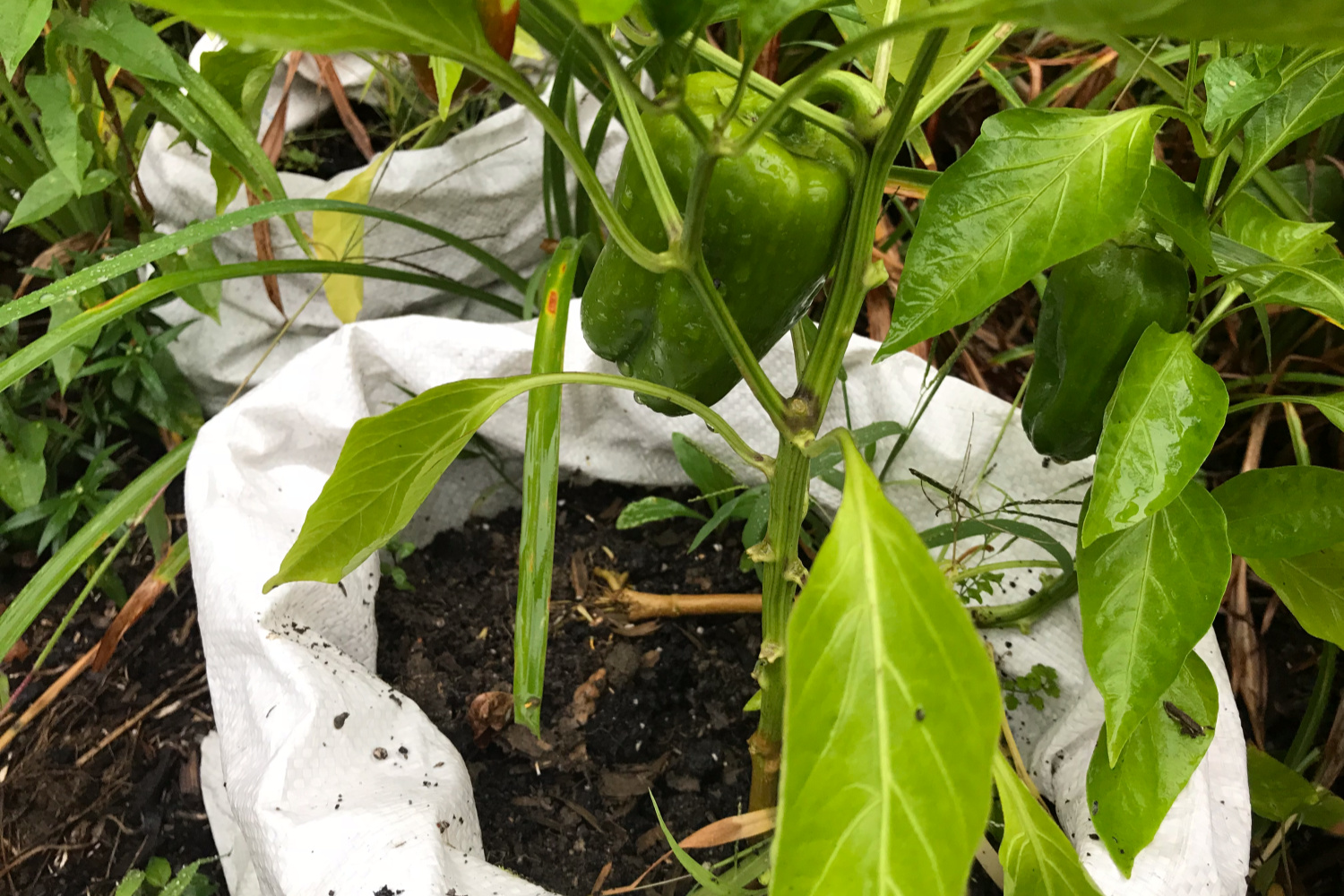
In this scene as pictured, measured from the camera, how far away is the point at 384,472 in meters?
0.41

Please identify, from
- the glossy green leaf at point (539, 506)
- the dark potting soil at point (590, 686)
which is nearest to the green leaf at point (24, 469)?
the dark potting soil at point (590, 686)

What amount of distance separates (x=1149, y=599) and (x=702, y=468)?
0.40m

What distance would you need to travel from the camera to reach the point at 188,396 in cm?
91

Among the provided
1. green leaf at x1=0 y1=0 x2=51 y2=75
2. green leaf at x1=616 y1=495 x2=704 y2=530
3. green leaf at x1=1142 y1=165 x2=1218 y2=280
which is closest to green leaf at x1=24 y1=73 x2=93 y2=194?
green leaf at x1=0 y1=0 x2=51 y2=75

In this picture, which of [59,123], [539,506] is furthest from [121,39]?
[539,506]

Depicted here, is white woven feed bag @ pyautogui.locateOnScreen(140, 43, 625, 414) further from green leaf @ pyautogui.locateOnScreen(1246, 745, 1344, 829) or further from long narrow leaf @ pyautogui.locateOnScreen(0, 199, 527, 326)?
green leaf @ pyautogui.locateOnScreen(1246, 745, 1344, 829)

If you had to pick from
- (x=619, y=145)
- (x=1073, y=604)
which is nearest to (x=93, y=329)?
(x=619, y=145)

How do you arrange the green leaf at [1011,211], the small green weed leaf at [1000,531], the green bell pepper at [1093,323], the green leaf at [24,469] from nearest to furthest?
the green leaf at [1011,211]
the green bell pepper at [1093,323]
the small green weed leaf at [1000,531]
the green leaf at [24,469]

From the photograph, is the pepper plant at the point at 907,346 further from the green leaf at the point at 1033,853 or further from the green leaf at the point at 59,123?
the green leaf at the point at 59,123

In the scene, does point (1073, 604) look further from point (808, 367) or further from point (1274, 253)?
point (808, 367)

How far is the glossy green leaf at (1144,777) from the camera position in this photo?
46 cm

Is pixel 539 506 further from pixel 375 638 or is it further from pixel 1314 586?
pixel 1314 586

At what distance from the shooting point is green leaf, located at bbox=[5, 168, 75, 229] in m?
0.70

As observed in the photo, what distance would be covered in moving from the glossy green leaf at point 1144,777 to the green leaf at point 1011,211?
10.8 inches
